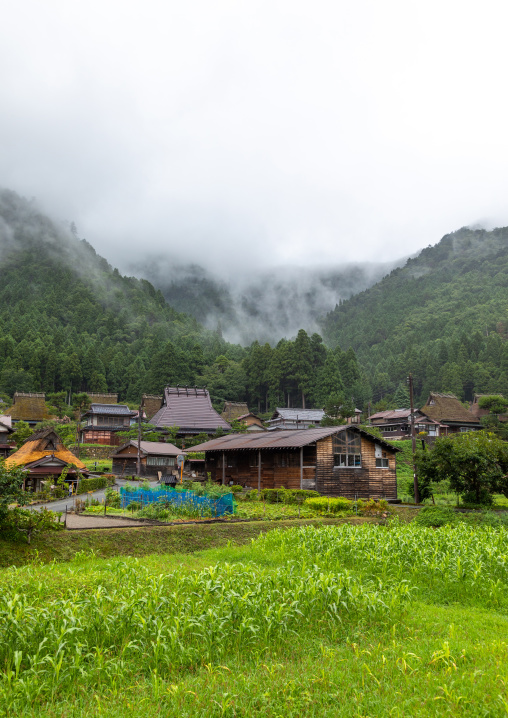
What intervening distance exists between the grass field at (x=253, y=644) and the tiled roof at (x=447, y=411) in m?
58.4

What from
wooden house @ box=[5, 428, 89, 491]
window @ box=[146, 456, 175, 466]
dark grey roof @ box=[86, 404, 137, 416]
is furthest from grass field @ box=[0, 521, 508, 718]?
dark grey roof @ box=[86, 404, 137, 416]

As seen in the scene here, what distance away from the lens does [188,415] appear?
65188 millimetres

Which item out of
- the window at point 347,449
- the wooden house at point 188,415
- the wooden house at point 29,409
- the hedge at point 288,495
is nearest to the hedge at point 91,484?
the hedge at point 288,495

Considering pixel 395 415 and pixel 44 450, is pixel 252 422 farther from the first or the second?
pixel 44 450

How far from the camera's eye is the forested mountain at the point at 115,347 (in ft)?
273

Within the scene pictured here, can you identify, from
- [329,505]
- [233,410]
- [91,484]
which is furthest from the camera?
[233,410]

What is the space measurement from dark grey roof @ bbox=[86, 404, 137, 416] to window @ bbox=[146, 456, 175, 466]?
22.1m

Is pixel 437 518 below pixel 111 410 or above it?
below

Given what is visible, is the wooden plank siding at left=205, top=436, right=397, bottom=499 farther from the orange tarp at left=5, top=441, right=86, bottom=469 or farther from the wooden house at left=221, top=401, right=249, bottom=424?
the wooden house at left=221, top=401, right=249, bottom=424

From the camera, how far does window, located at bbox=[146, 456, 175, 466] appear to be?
46.2 m

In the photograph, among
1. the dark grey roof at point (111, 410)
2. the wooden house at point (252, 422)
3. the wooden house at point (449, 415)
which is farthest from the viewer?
the wooden house at point (252, 422)

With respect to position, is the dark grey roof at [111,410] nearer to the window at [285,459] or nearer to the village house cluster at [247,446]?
the village house cluster at [247,446]

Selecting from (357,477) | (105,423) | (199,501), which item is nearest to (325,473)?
(357,477)

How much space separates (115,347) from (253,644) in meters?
100
